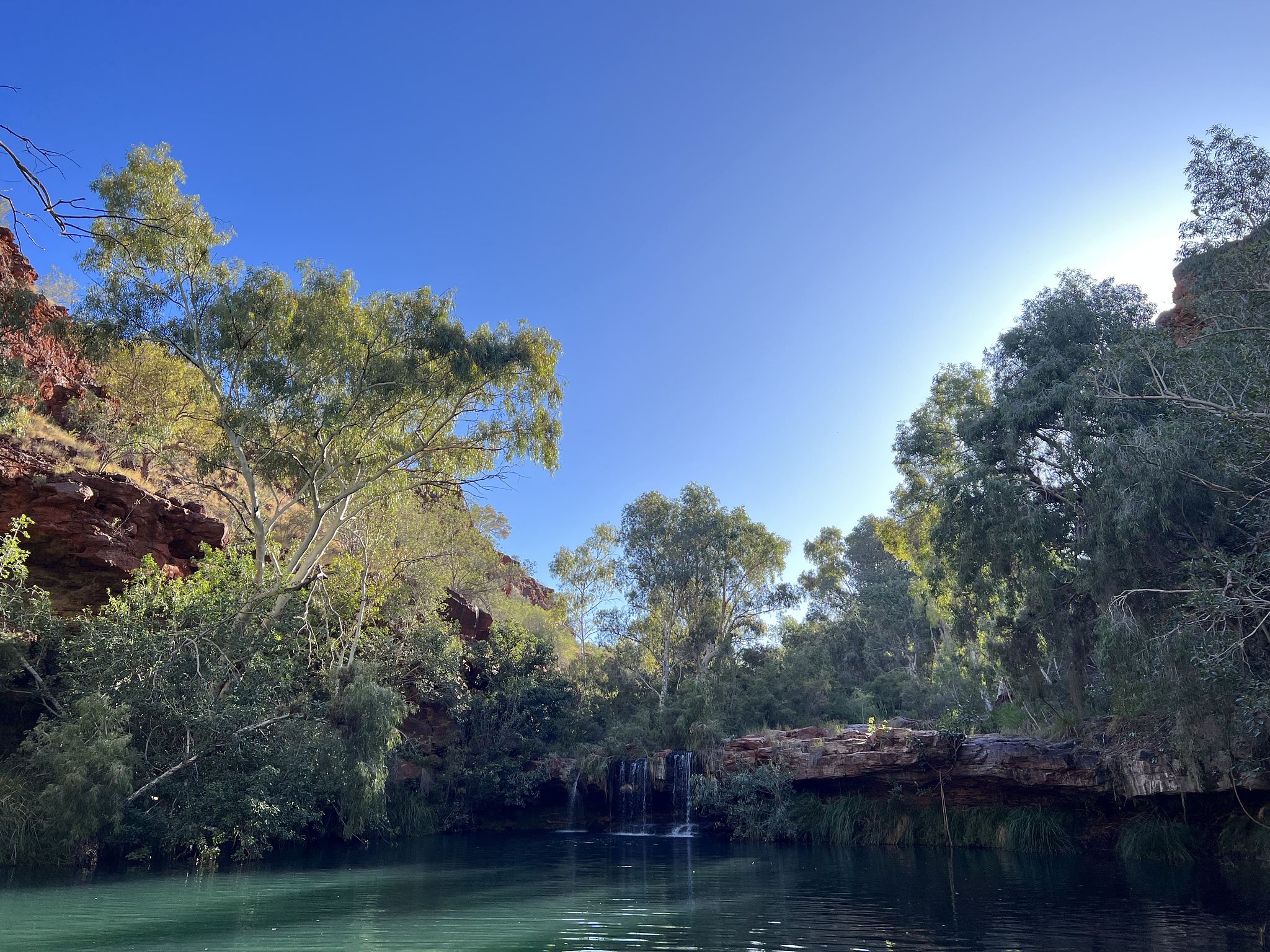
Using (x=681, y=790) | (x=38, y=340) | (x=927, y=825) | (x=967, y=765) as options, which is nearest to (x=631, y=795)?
(x=681, y=790)

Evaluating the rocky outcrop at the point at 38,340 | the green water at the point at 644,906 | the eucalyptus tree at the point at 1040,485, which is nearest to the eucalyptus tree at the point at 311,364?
the rocky outcrop at the point at 38,340

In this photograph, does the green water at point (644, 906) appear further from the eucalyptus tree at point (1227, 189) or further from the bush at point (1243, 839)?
the eucalyptus tree at point (1227, 189)

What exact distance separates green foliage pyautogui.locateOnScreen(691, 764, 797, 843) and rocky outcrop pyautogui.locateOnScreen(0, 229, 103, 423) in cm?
2226

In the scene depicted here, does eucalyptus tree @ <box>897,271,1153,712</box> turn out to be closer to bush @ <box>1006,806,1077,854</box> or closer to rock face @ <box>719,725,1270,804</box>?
rock face @ <box>719,725,1270,804</box>

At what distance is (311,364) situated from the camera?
18281mm

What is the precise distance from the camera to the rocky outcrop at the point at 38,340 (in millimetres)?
16391

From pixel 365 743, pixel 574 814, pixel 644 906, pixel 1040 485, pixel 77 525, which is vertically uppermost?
pixel 1040 485

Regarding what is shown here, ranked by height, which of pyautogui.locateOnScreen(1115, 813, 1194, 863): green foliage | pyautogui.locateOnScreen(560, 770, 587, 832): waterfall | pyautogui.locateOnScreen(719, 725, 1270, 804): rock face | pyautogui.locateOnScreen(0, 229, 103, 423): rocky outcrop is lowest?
pyautogui.locateOnScreen(560, 770, 587, 832): waterfall

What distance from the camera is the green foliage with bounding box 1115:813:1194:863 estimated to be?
632 inches

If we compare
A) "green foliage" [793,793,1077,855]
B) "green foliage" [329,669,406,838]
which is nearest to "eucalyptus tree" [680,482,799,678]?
"green foliage" [793,793,1077,855]

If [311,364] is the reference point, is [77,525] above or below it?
below

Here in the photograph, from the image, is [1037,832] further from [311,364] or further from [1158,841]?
[311,364]

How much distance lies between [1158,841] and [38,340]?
33826 mm

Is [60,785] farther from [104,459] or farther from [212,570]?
[104,459]
